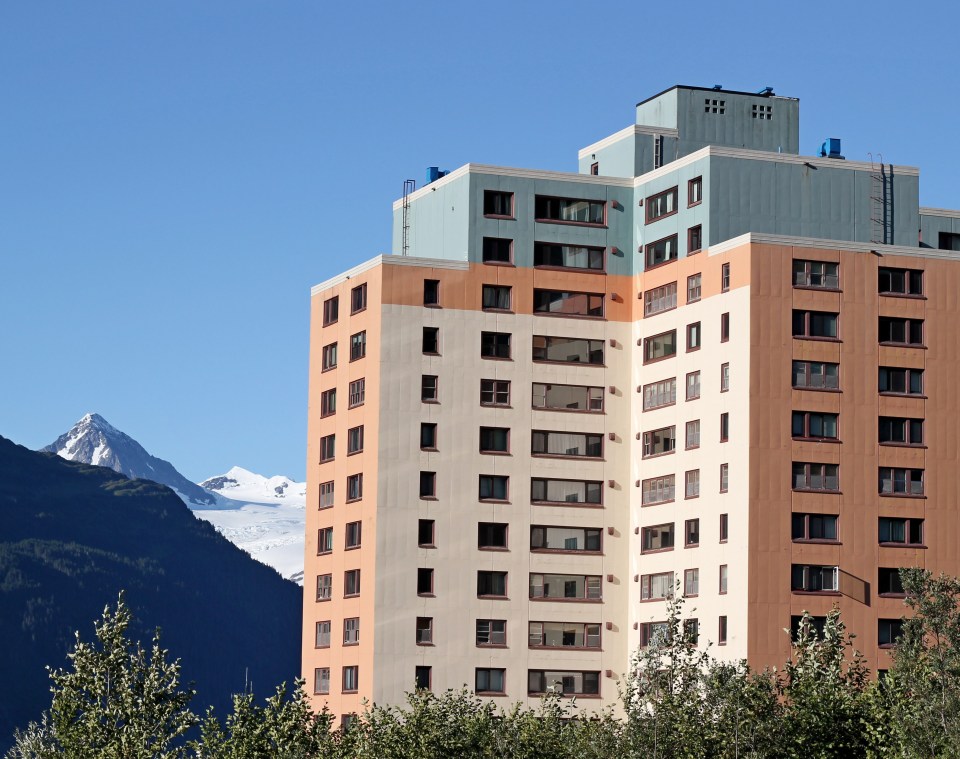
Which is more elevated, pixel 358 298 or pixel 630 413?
pixel 358 298

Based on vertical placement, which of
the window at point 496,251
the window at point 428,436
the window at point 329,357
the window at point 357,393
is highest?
the window at point 496,251

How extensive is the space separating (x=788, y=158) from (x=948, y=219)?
17680 millimetres

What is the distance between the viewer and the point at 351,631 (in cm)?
14188

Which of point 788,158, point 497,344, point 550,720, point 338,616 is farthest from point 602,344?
point 550,720

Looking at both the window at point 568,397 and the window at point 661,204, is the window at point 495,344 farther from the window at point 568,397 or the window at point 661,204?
the window at point 661,204

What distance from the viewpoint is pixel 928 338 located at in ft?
445

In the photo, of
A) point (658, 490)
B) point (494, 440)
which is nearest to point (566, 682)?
point (658, 490)

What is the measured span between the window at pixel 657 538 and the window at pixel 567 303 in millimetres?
17641

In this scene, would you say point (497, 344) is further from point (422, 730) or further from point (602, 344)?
point (422, 730)

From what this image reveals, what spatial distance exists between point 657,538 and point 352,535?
23328 mm

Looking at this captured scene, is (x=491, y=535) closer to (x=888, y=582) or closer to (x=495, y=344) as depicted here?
(x=495, y=344)

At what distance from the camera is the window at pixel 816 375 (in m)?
133

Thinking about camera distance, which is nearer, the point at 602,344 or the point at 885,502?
the point at 885,502

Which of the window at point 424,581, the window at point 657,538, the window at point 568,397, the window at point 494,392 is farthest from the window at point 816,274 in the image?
the window at point 424,581
